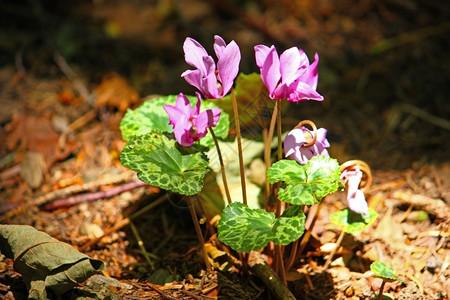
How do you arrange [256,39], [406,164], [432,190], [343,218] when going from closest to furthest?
[343,218] < [432,190] < [406,164] < [256,39]

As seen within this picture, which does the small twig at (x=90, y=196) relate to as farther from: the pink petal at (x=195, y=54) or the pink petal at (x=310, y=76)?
A: the pink petal at (x=310, y=76)

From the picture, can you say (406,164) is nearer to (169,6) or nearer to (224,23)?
(224,23)

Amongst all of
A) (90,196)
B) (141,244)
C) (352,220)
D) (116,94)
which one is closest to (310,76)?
(352,220)

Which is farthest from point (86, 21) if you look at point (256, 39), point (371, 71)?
point (371, 71)

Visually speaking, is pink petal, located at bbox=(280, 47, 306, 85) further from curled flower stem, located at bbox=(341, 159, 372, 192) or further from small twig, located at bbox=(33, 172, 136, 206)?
small twig, located at bbox=(33, 172, 136, 206)

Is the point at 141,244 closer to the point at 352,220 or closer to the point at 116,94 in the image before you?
the point at 352,220

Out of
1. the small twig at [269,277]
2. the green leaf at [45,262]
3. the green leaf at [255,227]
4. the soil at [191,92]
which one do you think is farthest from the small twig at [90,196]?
the green leaf at [255,227]

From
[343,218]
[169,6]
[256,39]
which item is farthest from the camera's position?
[169,6]
